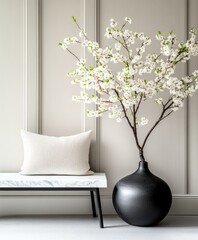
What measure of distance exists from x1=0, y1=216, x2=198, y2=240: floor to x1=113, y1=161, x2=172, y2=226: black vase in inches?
3.7

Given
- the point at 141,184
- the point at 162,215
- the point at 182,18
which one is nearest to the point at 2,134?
the point at 141,184

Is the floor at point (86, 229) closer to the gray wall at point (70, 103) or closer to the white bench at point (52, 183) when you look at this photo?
the gray wall at point (70, 103)

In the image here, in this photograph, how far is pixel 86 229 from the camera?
3328mm

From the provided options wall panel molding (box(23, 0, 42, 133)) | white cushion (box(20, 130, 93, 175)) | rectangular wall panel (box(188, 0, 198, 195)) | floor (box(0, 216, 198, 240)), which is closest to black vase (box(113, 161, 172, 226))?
floor (box(0, 216, 198, 240))

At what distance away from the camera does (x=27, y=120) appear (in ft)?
12.5

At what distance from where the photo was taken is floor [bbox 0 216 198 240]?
3107 millimetres

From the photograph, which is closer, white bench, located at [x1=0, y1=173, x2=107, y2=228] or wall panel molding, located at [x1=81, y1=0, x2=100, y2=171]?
white bench, located at [x1=0, y1=173, x2=107, y2=228]

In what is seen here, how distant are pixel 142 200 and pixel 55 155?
0.89 meters

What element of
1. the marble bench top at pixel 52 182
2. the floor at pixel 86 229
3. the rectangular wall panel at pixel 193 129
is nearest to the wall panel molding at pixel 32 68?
the marble bench top at pixel 52 182

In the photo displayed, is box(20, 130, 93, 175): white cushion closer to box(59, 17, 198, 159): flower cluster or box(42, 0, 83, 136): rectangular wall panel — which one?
box(42, 0, 83, 136): rectangular wall panel

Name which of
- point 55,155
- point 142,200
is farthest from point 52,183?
point 142,200

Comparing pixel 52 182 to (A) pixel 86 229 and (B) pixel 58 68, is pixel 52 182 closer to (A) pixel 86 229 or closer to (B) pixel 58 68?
(A) pixel 86 229

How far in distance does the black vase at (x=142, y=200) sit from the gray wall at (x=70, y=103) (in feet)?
1.47

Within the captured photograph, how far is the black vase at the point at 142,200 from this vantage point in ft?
10.8
